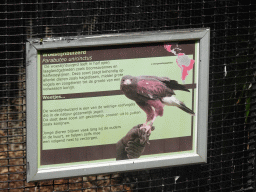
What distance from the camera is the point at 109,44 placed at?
5.64ft

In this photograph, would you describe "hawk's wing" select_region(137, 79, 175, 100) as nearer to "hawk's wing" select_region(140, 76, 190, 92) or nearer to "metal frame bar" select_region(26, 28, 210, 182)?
"hawk's wing" select_region(140, 76, 190, 92)

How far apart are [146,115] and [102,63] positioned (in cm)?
37

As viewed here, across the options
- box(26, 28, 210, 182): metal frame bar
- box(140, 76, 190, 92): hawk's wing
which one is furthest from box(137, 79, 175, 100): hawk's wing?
box(26, 28, 210, 182): metal frame bar

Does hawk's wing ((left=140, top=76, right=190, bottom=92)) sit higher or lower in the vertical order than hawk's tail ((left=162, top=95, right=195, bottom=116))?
higher

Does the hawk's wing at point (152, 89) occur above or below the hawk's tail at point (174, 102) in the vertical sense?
above

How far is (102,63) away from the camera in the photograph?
1732 mm

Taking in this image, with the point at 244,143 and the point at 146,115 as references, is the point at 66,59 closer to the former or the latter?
the point at 146,115

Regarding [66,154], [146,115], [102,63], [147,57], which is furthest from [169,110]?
[66,154]

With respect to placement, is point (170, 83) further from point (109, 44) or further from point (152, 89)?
point (109, 44)

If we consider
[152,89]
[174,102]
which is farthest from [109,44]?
[174,102]

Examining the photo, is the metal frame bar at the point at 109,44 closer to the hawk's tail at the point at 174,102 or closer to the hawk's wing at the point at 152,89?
the hawk's tail at the point at 174,102

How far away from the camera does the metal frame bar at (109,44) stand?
165 centimetres

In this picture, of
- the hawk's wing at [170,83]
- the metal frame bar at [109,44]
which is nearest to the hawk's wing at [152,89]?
the hawk's wing at [170,83]

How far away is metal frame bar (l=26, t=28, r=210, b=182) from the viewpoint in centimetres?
165
